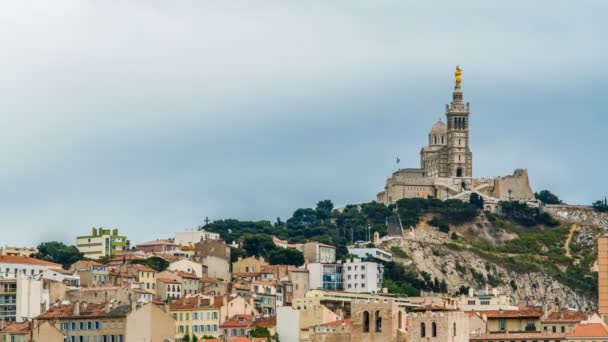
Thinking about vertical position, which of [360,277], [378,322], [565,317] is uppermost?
[360,277]

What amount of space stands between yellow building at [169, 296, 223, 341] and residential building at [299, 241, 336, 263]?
41.1 m

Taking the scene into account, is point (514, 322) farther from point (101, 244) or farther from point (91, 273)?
point (101, 244)

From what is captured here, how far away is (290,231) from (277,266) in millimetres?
41161

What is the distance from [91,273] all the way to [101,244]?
29.9 m

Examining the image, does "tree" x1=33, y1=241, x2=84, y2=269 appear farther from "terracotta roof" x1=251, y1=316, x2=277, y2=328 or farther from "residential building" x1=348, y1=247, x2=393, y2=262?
"terracotta roof" x1=251, y1=316, x2=277, y2=328

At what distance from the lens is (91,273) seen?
143 m

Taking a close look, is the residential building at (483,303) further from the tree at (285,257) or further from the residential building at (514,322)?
the tree at (285,257)

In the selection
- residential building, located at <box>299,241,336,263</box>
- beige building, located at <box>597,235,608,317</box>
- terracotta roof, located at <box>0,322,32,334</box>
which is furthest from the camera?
residential building, located at <box>299,241,336,263</box>

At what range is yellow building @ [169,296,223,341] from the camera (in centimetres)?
12144

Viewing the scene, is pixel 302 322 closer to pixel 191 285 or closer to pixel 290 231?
pixel 191 285

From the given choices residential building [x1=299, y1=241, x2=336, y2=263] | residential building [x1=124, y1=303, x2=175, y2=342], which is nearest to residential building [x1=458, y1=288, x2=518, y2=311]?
residential building [x1=299, y1=241, x2=336, y2=263]

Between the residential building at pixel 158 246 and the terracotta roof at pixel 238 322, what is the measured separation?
43.6 m

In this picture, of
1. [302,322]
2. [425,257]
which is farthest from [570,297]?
[302,322]

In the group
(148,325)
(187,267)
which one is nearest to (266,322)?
(148,325)
